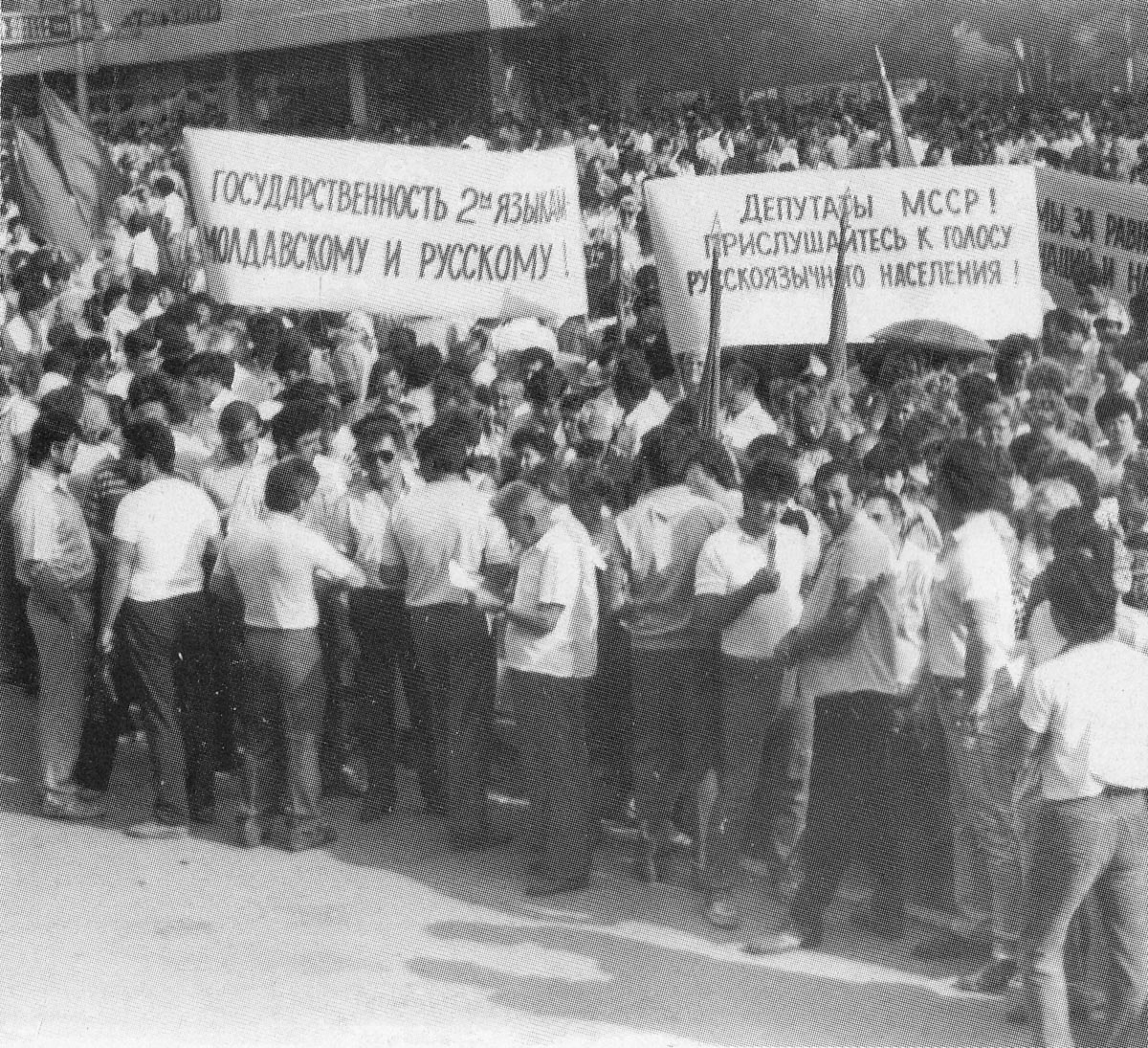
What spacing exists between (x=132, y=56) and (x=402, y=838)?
33.3 m

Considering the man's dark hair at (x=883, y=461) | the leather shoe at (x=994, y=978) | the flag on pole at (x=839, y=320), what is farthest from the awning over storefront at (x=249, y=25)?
the leather shoe at (x=994, y=978)

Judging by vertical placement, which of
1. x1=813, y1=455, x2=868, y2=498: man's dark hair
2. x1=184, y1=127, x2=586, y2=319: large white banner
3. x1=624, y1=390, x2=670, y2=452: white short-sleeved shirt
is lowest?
x1=624, y1=390, x2=670, y2=452: white short-sleeved shirt

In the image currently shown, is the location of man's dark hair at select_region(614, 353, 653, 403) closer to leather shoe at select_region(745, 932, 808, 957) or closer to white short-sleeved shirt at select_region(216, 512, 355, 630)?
white short-sleeved shirt at select_region(216, 512, 355, 630)

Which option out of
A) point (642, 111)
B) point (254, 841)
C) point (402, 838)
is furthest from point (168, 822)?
point (642, 111)

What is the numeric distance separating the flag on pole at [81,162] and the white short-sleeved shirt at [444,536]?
7.68m

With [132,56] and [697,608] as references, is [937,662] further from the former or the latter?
[132,56]

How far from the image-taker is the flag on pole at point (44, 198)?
46.2 feet

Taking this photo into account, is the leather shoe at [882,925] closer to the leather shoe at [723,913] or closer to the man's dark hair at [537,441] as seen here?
the leather shoe at [723,913]

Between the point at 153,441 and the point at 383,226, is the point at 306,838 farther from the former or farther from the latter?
the point at 383,226

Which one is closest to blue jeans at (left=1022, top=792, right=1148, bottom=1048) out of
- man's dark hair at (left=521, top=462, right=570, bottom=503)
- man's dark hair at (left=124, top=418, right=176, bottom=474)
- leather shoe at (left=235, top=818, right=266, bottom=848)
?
man's dark hair at (left=521, top=462, right=570, bottom=503)

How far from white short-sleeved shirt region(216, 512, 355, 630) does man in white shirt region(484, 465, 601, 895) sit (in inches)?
24.0

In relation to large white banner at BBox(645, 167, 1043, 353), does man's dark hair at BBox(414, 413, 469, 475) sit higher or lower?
lower

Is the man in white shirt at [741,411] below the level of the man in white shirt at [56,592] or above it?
above

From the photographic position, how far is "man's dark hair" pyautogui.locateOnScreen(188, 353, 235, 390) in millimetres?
8898
